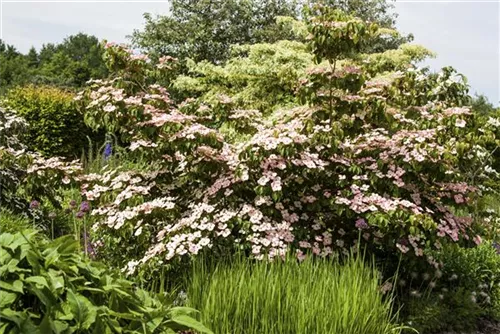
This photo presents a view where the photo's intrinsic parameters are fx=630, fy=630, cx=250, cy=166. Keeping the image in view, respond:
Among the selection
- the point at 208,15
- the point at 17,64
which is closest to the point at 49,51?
the point at 17,64

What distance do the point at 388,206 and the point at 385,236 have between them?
51 centimetres

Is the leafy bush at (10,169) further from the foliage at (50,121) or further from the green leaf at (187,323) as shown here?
the foliage at (50,121)

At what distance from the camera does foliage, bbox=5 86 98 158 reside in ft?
44.6

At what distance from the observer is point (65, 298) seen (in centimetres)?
177

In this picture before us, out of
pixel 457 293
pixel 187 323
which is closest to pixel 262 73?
pixel 457 293

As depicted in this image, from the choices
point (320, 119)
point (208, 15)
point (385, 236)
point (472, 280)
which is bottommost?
point (472, 280)

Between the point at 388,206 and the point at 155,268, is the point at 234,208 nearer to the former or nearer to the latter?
the point at 155,268

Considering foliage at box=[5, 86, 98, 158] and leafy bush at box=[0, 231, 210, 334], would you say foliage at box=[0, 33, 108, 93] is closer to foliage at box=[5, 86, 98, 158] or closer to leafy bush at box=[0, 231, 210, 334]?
foliage at box=[5, 86, 98, 158]

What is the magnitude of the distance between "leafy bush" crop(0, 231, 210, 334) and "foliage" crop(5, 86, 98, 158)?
1209 centimetres

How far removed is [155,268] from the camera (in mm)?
4523

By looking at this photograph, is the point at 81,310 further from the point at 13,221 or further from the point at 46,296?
the point at 13,221

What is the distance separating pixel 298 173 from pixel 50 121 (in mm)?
10078

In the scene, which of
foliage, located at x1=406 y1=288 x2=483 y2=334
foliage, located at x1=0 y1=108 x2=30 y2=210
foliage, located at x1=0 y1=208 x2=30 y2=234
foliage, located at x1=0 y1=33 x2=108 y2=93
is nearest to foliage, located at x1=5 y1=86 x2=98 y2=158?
foliage, located at x1=0 y1=108 x2=30 y2=210

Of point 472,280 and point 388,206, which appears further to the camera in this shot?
point 472,280
